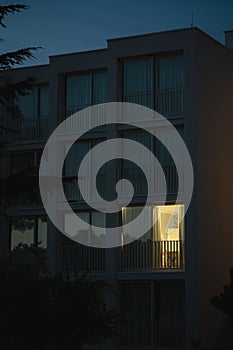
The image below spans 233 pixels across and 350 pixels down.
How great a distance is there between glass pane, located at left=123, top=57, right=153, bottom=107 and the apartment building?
4cm

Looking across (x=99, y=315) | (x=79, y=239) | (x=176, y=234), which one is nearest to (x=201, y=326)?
(x=176, y=234)

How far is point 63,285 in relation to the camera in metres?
26.2

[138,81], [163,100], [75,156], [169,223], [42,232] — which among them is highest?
[138,81]

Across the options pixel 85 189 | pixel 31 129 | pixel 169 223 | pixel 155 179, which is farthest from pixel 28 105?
pixel 169 223

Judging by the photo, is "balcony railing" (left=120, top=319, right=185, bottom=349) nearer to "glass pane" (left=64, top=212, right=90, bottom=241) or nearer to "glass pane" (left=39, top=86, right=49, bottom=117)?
"glass pane" (left=64, top=212, right=90, bottom=241)

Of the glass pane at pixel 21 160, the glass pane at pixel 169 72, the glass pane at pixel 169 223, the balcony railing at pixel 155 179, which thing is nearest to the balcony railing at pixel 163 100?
the glass pane at pixel 169 72

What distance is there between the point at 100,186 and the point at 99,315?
13.0 metres

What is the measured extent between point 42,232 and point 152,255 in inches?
231

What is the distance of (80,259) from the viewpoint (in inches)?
1513

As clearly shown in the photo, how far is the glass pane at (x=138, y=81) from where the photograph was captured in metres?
37.8

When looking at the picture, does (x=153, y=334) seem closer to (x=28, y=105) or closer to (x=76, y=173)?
(x=76, y=173)

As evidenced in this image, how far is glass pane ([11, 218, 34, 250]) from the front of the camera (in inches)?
1597

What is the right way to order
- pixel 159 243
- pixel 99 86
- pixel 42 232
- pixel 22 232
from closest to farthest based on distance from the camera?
pixel 159 243
pixel 99 86
pixel 42 232
pixel 22 232

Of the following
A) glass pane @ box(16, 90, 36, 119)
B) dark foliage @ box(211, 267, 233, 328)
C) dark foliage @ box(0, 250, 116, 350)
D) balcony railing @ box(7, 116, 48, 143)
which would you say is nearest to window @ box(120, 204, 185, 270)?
dark foliage @ box(211, 267, 233, 328)
